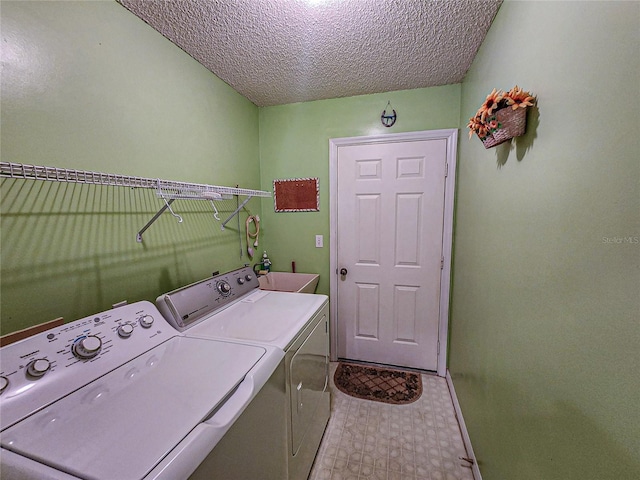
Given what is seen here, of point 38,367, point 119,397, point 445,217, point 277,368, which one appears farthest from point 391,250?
point 38,367

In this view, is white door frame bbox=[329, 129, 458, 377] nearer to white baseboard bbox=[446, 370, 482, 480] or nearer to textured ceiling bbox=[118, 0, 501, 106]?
white baseboard bbox=[446, 370, 482, 480]

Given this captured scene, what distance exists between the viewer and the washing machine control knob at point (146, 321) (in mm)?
1078

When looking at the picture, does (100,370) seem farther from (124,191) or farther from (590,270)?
(590,270)

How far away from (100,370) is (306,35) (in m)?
1.80

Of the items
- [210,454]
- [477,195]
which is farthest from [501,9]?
[210,454]

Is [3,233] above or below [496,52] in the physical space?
below

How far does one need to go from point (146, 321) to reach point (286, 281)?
1.46 meters

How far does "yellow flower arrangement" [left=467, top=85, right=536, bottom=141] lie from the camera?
914 millimetres

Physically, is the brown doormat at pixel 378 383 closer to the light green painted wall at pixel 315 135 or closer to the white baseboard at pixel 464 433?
the white baseboard at pixel 464 433

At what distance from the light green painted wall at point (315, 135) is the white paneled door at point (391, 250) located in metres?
0.14

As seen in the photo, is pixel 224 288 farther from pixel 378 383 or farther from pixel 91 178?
pixel 378 383

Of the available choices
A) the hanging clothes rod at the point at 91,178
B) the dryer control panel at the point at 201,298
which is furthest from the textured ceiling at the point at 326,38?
the dryer control panel at the point at 201,298

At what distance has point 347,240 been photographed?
2.40 m

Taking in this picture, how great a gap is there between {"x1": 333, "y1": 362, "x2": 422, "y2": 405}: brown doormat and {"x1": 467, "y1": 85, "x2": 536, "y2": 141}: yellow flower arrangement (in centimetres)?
191
